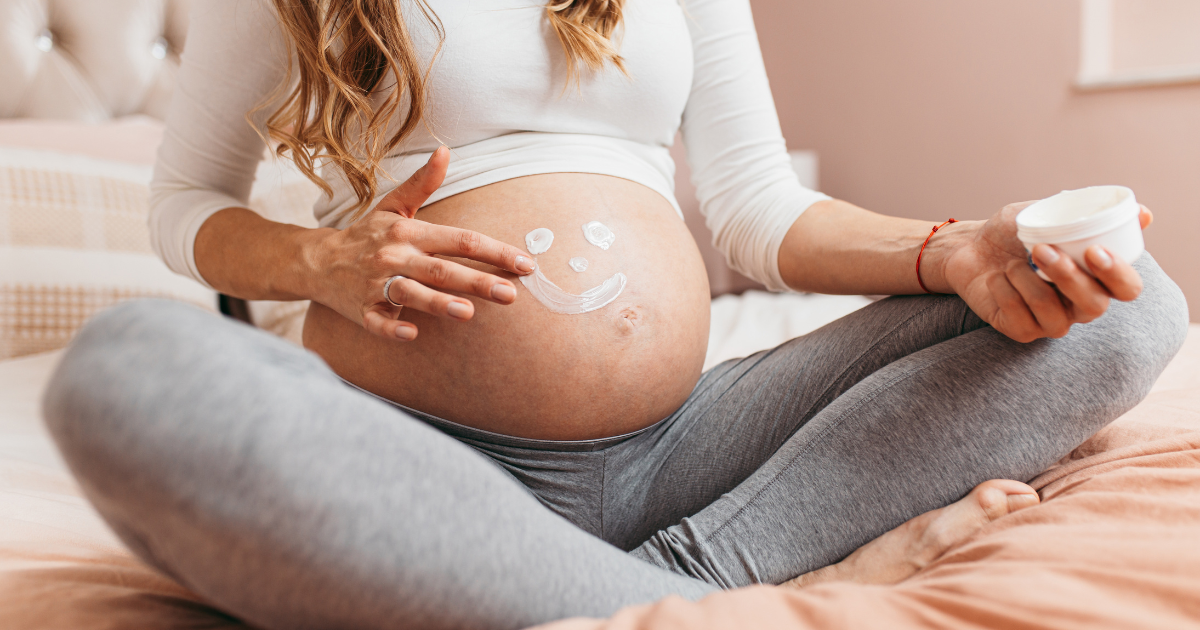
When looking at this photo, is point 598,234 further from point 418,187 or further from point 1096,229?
point 1096,229

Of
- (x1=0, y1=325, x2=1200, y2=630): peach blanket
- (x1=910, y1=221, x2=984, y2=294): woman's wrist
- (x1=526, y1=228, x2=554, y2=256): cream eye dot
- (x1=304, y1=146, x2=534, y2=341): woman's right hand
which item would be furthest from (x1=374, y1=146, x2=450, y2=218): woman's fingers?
(x1=910, y1=221, x2=984, y2=294): woman's wrist

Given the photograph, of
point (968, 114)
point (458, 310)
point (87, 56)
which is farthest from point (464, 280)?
point (968, 114)

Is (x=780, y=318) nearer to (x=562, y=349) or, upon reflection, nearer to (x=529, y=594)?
(x=562, y=349)

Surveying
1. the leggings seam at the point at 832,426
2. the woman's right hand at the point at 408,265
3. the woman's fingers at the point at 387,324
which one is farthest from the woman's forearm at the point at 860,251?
the woman's fingers at the point at 387,324

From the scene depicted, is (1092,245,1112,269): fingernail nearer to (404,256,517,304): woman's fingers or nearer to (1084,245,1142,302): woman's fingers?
(1084,245,1142,302): woman's fingers

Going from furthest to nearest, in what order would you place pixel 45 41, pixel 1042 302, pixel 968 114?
pixel 968 114 < pixel 45 41 < pixel 1042 302

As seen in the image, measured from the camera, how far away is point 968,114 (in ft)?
6.95

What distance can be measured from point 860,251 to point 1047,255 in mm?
241

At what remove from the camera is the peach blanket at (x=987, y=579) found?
378mm

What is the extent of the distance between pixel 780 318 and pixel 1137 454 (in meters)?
0.90

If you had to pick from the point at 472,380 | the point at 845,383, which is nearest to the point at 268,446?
the point at 472,380

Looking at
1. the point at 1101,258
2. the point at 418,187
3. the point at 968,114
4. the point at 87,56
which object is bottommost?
the point at 968,114

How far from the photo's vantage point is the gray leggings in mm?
327

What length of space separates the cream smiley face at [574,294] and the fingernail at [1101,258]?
38 centimetres
